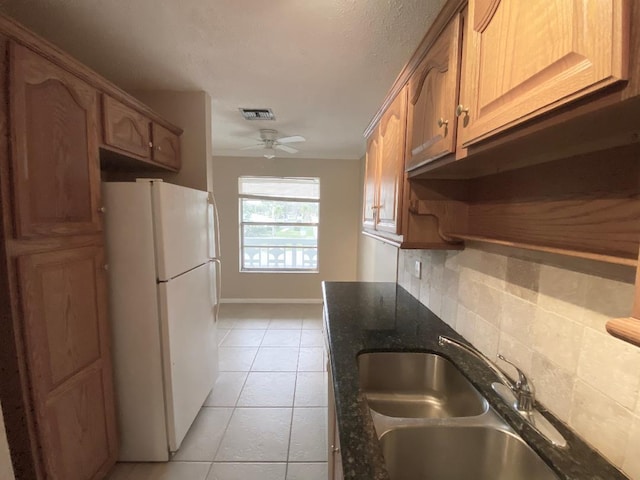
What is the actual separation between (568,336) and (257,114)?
274 cm

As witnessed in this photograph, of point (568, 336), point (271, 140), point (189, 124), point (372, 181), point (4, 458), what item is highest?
point (271, 140)

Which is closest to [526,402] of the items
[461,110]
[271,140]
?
[461,110]

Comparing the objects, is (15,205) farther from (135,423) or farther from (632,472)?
(632,472)

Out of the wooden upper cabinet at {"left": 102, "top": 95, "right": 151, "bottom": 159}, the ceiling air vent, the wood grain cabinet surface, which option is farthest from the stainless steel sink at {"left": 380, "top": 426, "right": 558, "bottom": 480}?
the ceiling air vent

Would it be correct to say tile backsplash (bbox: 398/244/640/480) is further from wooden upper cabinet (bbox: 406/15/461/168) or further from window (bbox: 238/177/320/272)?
window (bbox: 238/177/320/272)

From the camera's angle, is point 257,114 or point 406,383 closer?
point 406,383

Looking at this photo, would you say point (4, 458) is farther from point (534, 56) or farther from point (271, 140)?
point (271, 140)

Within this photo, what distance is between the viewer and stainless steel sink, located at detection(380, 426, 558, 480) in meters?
0.85

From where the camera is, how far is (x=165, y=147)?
2154 mm

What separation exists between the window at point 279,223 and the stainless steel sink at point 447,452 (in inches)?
157

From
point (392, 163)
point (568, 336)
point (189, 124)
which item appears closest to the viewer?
point (568, 336)

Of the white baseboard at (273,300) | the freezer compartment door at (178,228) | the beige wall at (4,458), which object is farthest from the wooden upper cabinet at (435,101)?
the white baseboard at (273,300)

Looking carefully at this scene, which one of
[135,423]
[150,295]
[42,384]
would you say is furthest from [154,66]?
[135,423]

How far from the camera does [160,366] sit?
5.51 feet
